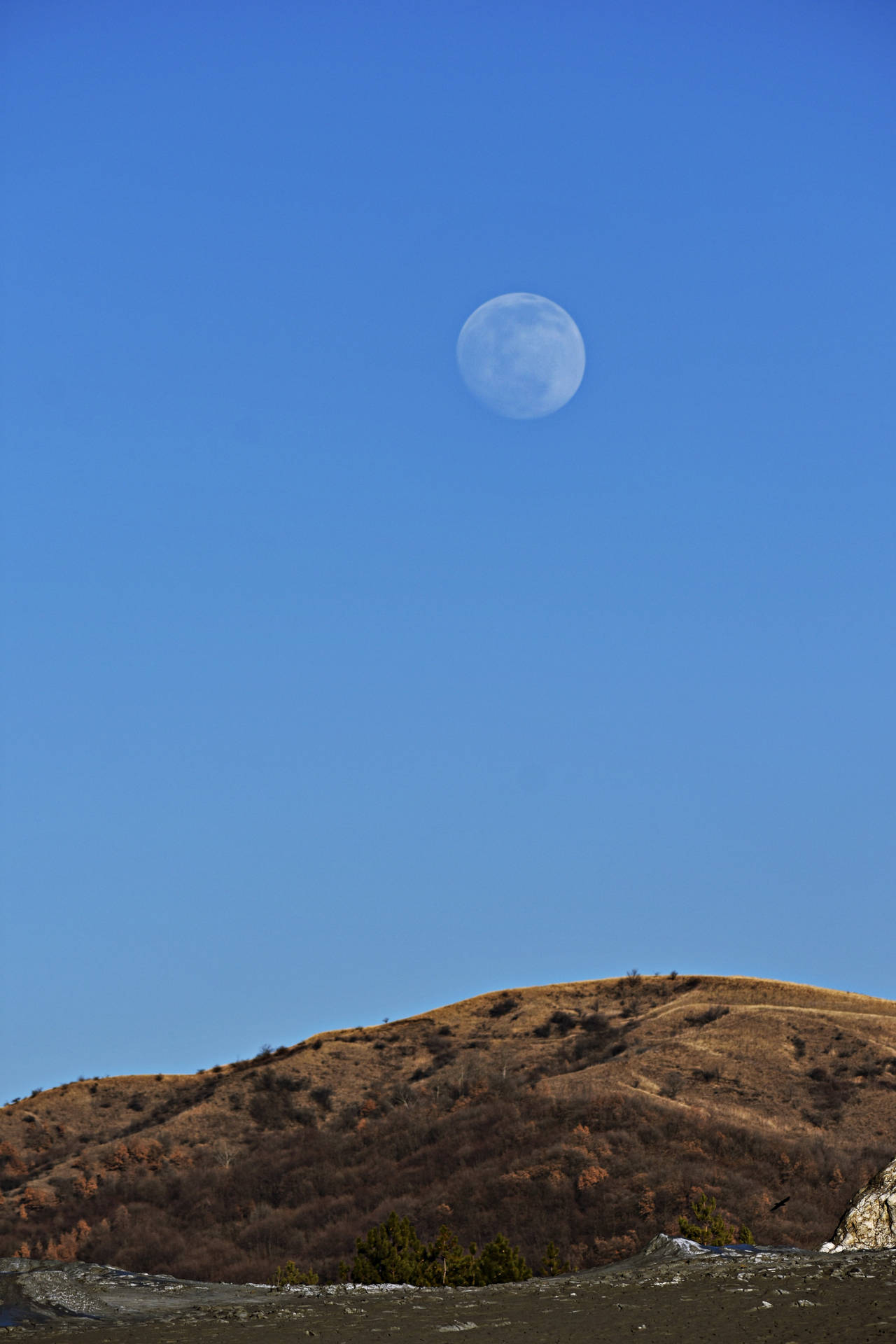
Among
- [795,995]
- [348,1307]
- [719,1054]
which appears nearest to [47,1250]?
[719,1054]

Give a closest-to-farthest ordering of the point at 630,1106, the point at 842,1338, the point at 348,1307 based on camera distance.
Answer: the point at 842,1338
the point at 348,1307
the point at 630,1106

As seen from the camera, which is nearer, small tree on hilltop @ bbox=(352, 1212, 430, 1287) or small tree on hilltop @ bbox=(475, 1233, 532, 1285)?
small tree on hilltop @ bbox=(475, 1233, 532, 1285)

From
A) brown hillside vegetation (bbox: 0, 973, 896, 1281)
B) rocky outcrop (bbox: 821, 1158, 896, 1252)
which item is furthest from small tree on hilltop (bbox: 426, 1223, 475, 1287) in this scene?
rocky outcrop (bbox: 821, 1158, 896, 1252)

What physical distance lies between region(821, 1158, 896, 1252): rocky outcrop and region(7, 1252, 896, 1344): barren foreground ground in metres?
1.25

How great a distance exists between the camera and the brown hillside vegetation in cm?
3438

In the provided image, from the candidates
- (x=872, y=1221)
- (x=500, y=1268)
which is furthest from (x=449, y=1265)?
(x=872, y=1221)

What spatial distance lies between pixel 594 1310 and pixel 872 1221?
5343 millimetres

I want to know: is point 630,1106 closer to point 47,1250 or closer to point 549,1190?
point 549,1190

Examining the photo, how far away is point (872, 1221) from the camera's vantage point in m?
15.7

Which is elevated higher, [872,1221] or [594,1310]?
[872,1221]

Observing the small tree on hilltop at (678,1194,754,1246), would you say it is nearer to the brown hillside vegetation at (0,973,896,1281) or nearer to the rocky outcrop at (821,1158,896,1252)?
the brown hillside vegetation at (0,973,896,1281)

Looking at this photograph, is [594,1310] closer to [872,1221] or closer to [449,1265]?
[872,1221]

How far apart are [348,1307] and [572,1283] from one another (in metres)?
3.05

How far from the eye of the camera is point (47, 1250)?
41.6m
